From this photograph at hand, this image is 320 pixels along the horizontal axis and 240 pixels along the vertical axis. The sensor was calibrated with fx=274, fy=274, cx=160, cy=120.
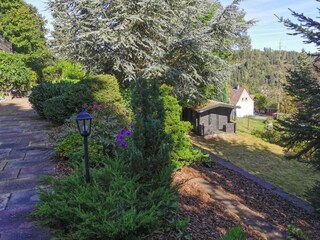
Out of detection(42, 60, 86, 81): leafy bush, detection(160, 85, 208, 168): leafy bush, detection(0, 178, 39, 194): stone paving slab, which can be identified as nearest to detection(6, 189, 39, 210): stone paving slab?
detection(0, 178, 39, 194): stone paving slab

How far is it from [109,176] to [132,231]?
0.84 m

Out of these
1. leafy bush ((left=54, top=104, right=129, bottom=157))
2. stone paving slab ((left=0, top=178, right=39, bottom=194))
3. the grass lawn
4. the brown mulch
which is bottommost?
the grass lawn

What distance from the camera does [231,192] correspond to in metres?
5.74

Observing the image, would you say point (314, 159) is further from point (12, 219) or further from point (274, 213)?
point (12, 219)

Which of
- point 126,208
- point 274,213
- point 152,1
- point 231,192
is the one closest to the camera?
point 126,208

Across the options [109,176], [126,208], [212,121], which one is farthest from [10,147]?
[212,121]

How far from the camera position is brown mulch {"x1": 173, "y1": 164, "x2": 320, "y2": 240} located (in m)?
3.63

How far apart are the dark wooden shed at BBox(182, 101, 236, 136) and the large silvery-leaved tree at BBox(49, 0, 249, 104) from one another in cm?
350

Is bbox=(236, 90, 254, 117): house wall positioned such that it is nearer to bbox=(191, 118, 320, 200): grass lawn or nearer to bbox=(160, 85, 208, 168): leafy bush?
bbox=(191, 118, 320, 200): grass lawn

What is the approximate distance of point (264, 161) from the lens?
1134 cm

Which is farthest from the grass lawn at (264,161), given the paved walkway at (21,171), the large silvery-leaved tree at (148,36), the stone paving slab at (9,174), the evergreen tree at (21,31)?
the evergreen tree at (21,31)

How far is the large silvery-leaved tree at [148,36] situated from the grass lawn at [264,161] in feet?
11.1

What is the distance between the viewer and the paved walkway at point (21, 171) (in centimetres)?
292

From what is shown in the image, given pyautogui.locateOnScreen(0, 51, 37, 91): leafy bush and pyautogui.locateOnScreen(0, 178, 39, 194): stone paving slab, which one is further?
pyautogui.locateOnScreen(0, 51, 37, 91): leafy bush
